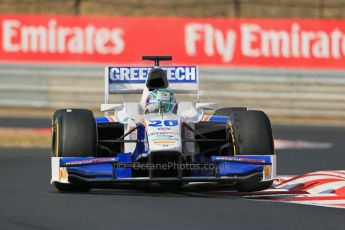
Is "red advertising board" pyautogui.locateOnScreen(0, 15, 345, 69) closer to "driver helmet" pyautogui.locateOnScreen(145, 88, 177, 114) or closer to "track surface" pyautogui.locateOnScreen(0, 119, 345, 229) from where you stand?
"track surface" pyautogui.locateOnScreen(0, 119, 345, 229)

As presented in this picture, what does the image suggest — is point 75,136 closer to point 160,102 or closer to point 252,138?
point 160,102

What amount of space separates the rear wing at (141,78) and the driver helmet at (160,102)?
2.88 ft

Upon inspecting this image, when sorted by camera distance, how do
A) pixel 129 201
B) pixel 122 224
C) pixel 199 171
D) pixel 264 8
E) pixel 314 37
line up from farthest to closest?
pixel 264 8 → pixel 314 37 → pixel 199 171 → pixel 129 201 → pixel 122 224

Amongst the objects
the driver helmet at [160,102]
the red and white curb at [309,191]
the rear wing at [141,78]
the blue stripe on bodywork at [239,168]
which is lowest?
the red and white curb at [309,191]

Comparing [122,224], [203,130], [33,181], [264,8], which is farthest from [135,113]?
[264,8]

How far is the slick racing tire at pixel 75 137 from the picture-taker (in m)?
10.6

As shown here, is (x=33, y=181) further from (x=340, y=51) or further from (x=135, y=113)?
(x=340, y=51)

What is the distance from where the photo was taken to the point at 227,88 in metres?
→ 22.1

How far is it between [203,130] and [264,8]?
13.0 m

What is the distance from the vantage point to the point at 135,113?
11391mm

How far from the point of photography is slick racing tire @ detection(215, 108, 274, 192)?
10.7m
